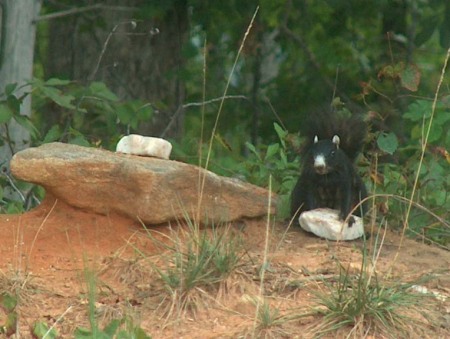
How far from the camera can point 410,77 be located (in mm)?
7797

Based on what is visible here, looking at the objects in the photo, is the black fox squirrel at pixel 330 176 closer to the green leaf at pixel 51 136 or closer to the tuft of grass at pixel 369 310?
the tuft of grass at pixel 369 310

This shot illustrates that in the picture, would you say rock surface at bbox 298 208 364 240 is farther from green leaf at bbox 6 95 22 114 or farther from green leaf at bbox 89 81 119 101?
green leaf at bbox 89 81 119 101

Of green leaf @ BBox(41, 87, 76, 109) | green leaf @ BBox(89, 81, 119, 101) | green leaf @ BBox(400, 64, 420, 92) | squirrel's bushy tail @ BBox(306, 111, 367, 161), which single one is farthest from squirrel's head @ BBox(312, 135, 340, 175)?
green leaf @ BBox(89, 81, 119, 101)

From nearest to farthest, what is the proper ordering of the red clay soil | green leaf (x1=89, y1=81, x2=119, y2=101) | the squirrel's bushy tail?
the red clay soil < the squirrel's bushy tail < green leaf (x1=89, y1=81, x2=119, y2=101)

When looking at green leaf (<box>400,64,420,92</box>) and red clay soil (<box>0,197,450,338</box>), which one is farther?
green leaf (<box>400,64,420,92</box>)

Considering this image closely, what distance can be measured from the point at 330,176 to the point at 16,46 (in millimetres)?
3182

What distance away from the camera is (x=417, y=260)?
639cm

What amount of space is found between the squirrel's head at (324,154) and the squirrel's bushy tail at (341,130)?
0.58ft

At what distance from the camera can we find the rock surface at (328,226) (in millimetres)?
6555

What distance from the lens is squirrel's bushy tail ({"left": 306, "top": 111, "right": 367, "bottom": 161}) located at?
7047mm

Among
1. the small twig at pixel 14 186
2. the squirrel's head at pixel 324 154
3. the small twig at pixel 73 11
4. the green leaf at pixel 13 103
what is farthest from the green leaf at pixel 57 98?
the squirrel's head at pixel 324 154

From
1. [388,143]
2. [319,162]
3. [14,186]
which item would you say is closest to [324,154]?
[319,162]

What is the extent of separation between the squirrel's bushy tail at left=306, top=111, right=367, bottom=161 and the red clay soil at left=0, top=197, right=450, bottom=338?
546 mm

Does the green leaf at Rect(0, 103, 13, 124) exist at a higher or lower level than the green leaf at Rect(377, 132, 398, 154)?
lower
